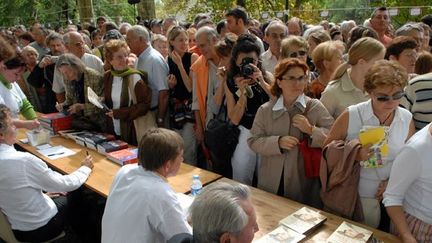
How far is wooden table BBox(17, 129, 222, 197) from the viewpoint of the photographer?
8.42 ft

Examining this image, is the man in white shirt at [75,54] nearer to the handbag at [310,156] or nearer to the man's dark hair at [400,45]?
the handbag at [310,156]

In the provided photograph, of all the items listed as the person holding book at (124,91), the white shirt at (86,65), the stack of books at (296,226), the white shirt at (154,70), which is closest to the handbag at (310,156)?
the stack of books at (296,226)

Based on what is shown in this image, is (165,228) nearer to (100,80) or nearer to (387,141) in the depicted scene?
(387,141)

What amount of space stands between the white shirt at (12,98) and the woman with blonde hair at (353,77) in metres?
2.84

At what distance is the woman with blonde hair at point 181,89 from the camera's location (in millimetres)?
3707

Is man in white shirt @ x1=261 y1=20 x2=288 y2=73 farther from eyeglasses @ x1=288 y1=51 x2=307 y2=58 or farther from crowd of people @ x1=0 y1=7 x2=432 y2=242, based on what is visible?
eyeglasses @ x1=288 y1=51 x2=307 y2=58

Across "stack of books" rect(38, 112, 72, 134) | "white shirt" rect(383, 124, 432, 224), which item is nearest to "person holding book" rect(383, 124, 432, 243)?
"white shirt" rect(383, 124, 432, 224)

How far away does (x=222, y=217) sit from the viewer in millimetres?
1240

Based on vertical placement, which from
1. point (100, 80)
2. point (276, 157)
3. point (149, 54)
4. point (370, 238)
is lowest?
point (370, 238)

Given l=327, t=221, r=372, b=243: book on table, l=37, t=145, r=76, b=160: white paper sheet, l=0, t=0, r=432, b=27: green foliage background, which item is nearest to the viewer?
l=327, t=221, r=372, b=243: book on table

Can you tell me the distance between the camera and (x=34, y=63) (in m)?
4.75

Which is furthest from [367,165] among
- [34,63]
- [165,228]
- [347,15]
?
[347,15]

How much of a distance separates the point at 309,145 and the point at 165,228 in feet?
3.59

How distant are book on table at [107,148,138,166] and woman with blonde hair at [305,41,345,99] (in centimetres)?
152
